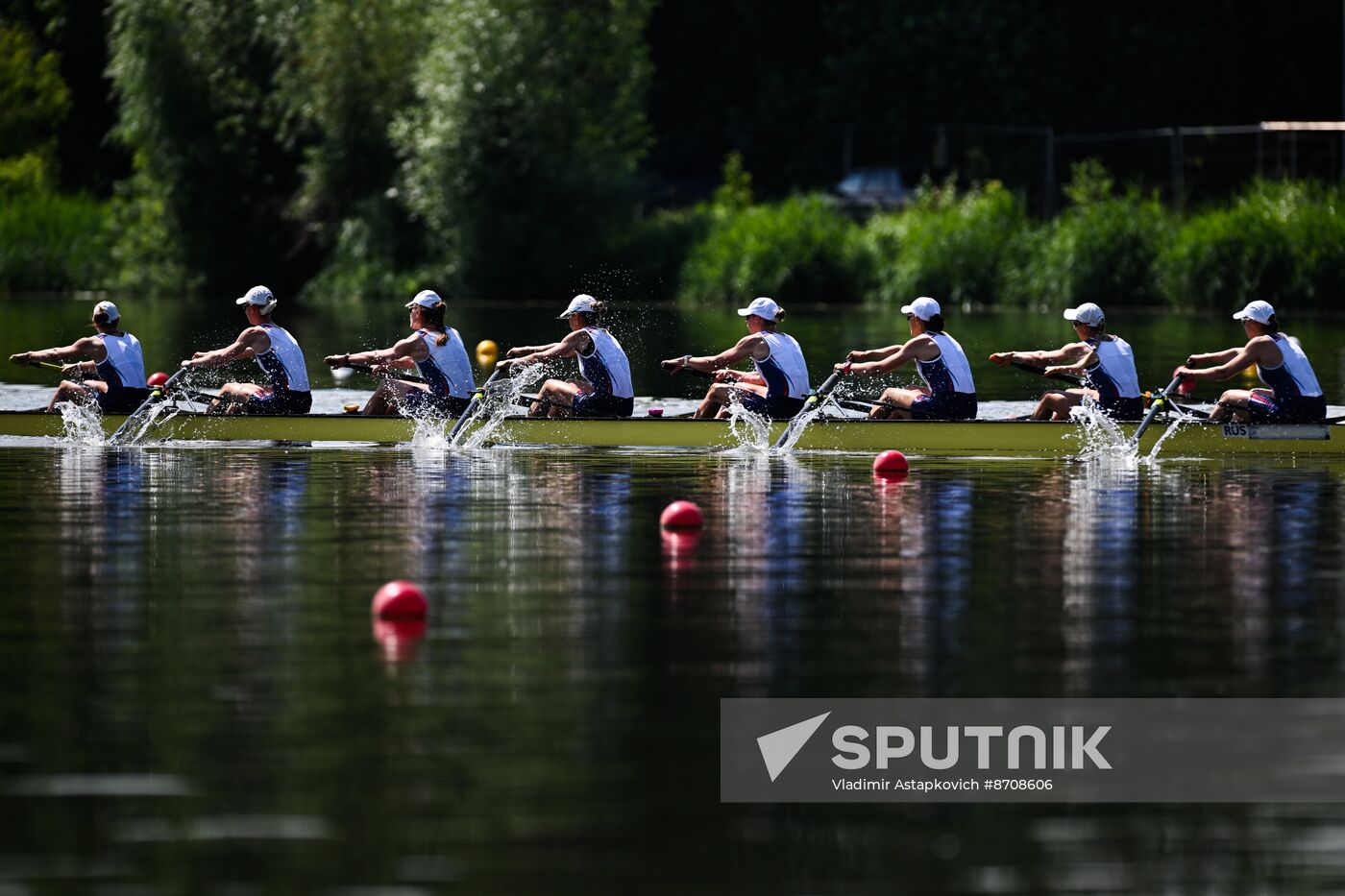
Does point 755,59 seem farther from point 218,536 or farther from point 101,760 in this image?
point 101,760

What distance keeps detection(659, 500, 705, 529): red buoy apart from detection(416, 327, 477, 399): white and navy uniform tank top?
6.55 m

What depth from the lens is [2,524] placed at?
1477 cm

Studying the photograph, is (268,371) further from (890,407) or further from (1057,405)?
(1057,405)

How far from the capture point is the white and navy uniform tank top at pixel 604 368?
2075cm


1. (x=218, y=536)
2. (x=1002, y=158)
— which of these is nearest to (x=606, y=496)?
(x=218, y=536)

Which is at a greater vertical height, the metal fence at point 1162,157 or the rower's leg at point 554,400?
the metal fence at point 1162,157

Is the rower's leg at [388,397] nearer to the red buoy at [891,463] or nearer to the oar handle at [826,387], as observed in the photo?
the oar handle at [826,387]

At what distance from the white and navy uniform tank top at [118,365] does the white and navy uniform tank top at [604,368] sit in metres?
4.03

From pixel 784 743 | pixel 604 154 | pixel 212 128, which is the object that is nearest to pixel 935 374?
pixel 784 743

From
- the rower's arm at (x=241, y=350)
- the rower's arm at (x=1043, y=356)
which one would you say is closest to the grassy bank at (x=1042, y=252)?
the rower's arm at (x=1043, y=356)

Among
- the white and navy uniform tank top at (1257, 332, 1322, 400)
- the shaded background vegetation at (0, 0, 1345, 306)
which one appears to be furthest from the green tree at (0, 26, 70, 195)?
the white and navy uniform tank top at (1257, 332, 1322, 400)

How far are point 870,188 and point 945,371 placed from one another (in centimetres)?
4324

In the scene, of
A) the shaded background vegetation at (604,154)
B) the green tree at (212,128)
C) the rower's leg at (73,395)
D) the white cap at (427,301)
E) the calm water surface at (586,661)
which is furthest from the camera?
the green tree at (212,128)

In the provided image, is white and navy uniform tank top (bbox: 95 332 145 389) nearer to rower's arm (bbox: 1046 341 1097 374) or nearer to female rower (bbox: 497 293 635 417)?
female rower (bbox: 497 293 635 417)
